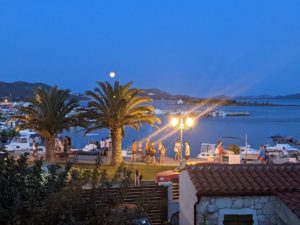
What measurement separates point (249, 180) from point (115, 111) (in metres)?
17.5

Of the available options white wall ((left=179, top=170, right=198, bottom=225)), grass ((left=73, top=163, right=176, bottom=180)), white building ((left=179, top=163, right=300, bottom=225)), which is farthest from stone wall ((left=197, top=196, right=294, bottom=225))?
grass ((left=73, top=163, right=176, bottom=180))

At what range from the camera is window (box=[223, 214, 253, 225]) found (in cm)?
1097

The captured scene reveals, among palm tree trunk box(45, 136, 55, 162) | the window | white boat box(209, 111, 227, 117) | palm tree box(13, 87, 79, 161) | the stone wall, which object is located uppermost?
white boat box(209, 111, 227, 117)

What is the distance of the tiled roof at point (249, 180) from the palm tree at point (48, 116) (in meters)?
18.2

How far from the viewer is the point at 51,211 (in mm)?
4582

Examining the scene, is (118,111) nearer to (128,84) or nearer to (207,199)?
(128,84)

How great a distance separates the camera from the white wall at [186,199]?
11672 mm

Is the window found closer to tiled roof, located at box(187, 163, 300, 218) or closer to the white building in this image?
the white building

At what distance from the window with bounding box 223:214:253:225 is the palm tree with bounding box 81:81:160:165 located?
17.5 meters

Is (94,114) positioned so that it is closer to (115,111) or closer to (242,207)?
(115,111)

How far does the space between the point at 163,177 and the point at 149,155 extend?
30.8ft

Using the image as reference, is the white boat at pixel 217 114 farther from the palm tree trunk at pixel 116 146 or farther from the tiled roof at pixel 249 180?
the tiled roof at pixel 249 180

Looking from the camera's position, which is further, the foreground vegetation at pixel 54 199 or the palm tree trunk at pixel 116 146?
the palm tree trunk at pixel 116 146

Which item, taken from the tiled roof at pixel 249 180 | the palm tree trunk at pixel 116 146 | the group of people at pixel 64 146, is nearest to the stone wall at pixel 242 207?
the tiled roof at pixel 249 180
